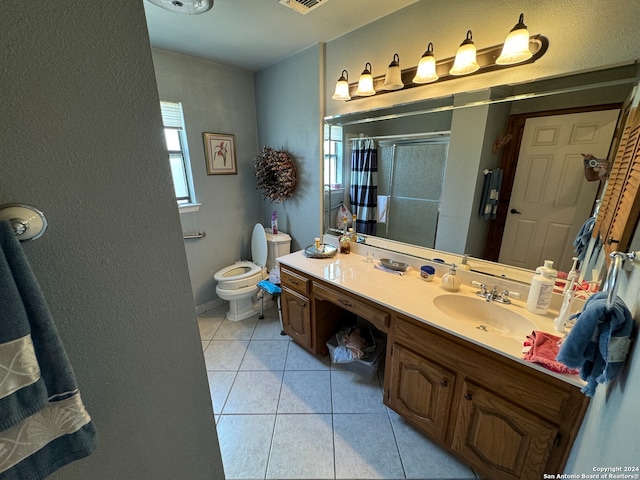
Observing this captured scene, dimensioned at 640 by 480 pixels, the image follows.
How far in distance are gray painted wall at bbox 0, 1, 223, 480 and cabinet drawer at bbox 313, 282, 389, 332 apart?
0.96 m

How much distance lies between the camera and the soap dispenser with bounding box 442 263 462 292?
1.46m

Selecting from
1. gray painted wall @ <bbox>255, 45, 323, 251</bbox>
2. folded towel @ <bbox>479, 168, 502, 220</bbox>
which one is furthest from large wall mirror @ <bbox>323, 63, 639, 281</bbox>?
gray painted wall @ <bbox>255, 45, 323, 251</bbox>

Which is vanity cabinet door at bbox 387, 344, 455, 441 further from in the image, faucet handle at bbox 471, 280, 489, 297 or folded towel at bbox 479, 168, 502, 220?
folded towel at bbox 479, 168, 502, 220

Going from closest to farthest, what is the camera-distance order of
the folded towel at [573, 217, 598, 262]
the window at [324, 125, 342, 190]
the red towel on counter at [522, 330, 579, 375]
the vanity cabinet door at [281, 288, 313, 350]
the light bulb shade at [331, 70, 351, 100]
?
1. the red towel on counter at [522, 330, 579, 375]
2. the folded towel at [573, 217, 598, 262]
3. the light bulb shade at [331, 70, 351, 100]
4. the vanity cabinet door at [281, 288, 313, 350]
5. the window at [324, 125, 342, 190]

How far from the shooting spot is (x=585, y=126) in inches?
44.4

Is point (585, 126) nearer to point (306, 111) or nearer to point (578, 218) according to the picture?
point (578, 218)

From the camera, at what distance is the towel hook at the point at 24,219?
438 mm

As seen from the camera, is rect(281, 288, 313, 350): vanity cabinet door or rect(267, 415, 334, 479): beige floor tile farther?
rect(281, 288, 313, 350): vanity cabinet door

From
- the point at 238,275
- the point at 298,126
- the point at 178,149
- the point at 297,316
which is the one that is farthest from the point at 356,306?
the point at 178,149

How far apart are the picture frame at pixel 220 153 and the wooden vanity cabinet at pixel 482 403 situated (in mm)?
2209

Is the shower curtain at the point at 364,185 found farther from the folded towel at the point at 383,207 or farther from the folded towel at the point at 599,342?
the folded towel at the point at 599,342

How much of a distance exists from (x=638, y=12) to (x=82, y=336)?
2109mm

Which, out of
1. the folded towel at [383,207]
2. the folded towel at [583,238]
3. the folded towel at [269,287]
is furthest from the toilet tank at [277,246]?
the folded towel at [583,238]

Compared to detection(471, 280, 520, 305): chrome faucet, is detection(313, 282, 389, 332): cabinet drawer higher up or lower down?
lower down
